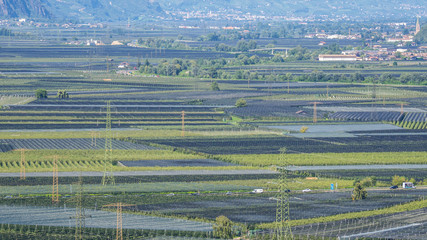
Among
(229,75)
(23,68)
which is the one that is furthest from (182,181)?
(23,68)

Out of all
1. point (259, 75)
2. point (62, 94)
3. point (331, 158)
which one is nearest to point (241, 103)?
point (62, 94)

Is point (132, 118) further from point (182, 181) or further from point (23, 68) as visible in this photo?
point (23, 68)

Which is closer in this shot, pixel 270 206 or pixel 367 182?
pixel 270 206

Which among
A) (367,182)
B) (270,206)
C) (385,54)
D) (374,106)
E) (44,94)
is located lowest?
(270,206)

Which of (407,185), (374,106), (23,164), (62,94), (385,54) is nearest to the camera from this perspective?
(407,185)

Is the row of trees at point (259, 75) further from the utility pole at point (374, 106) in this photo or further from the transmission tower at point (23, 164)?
the transmission tower at point (23, 164)

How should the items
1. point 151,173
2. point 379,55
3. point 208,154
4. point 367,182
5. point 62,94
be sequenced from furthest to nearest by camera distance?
1. point 379,55
2. point 62,94
3. point 208,154
4. point 151,173
5. point 367,182

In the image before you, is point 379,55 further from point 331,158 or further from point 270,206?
point 270,206
